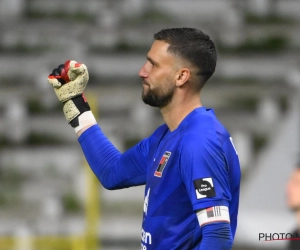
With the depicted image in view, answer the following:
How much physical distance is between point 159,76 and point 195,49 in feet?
0.46

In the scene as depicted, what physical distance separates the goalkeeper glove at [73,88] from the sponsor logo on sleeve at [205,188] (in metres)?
0.69

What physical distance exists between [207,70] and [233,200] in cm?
41

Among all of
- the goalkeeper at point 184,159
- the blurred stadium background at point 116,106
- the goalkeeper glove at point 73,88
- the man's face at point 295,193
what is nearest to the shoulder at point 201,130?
the goalkeeper at point 184,159

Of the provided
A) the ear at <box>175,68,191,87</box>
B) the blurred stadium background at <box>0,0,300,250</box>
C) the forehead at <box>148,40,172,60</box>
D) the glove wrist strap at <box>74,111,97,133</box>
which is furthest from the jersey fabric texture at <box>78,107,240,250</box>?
the blurred stadium background at <box>0,0,300,250</box>

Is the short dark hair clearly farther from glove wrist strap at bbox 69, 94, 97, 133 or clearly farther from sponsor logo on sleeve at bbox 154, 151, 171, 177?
glove wrist strap at bbox 69, 94, 97, 133

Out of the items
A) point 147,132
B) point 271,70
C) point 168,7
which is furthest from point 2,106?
point 271,70

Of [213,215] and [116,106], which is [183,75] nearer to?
[213,215]

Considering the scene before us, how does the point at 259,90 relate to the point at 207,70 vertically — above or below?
above

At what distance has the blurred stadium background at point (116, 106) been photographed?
5191 millimetres

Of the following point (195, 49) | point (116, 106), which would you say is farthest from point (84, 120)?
point (116, 106)

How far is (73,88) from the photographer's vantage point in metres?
2.52

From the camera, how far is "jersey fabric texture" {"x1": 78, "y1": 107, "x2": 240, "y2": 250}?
2.02 metres

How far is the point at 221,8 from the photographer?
676 cm

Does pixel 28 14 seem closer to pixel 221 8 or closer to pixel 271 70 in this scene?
A: pixel 221 8
